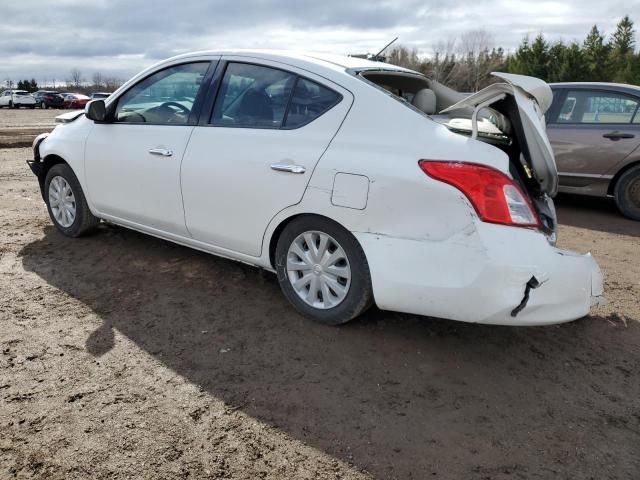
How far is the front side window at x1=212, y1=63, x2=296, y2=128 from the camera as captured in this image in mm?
3471

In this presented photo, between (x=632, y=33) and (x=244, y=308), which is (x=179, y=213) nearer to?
(x=244, y=308)

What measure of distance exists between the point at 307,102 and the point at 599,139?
4928 mm

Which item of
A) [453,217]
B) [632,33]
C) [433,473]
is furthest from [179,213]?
[632,33]

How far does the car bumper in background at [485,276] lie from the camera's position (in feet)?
8.95

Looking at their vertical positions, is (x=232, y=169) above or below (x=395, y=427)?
above

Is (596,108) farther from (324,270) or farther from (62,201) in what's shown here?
(62,201)

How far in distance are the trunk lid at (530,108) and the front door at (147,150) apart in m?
1.92

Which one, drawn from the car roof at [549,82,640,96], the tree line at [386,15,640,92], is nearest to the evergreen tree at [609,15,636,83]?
the tree line at [386,15,640,92]

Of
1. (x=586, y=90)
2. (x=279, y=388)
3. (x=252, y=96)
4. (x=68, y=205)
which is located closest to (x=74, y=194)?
(x=68, y=205)

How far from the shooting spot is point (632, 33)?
5950 centimetres

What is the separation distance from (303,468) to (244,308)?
1.60 metres

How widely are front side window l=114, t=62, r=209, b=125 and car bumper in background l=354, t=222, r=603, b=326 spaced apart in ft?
5.96

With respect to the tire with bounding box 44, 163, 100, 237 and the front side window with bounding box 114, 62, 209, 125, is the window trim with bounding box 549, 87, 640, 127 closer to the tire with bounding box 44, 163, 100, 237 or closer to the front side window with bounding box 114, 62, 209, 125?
the front side window with bounding box 114, 62, 209, 125

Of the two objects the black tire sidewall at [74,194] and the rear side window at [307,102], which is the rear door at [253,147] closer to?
the rear side window at [307,102]
